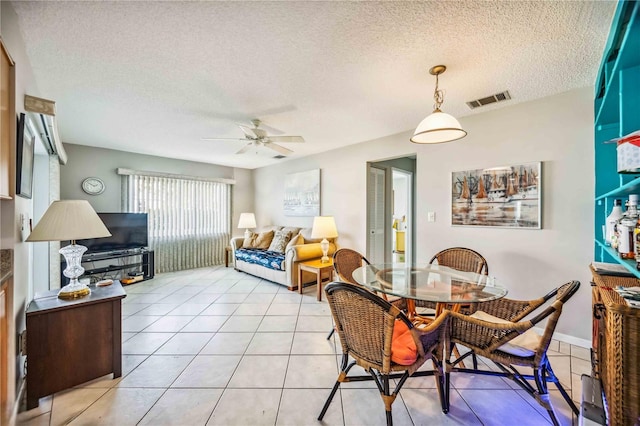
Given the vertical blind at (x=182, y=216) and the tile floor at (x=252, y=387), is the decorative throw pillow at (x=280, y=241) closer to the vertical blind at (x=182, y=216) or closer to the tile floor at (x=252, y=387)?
the vertical blind at (x=182, y=216)

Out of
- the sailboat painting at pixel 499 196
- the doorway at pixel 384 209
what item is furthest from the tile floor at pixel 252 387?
the doorway at pixel 384 209

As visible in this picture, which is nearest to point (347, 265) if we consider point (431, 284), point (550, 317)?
point (431, 284)

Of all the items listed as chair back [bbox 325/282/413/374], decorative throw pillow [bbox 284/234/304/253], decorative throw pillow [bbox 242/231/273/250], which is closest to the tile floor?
chair back [bbox 325/282/413/374]

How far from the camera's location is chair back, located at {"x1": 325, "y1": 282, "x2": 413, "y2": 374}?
129 centimetres

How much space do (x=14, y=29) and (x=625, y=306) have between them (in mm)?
3526

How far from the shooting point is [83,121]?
10.8 feet

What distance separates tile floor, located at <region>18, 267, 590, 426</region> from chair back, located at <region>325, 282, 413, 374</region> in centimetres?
47

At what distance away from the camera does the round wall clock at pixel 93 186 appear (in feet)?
14.6

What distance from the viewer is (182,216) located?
5.53 m

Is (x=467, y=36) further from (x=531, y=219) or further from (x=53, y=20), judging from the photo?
(x=53, y=20)

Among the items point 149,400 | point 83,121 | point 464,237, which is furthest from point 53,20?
point 464,237

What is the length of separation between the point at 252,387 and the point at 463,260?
7.39 feet

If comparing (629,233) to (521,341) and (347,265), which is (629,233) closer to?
(521,341)

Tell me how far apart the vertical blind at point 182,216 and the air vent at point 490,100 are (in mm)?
5291
